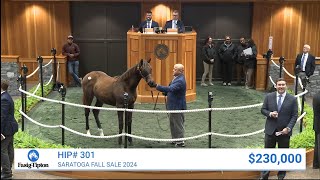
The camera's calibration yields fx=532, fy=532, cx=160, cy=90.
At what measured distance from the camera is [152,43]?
13.6 m

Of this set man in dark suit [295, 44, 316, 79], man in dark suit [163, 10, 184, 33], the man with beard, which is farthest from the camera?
the man with beard

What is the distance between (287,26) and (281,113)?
9.18m

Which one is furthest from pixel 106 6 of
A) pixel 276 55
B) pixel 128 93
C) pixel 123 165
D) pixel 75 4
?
pixel 123 165

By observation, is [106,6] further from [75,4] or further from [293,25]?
[293,25]

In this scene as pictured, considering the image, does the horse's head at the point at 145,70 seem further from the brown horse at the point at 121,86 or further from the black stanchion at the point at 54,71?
the black stanchion at the point at 54,71

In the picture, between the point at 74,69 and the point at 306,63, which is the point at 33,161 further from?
the point at 306,63

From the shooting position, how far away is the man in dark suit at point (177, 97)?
9.98 meters

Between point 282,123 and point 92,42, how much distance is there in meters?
9.99

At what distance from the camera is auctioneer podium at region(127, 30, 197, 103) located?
13555 millimetres

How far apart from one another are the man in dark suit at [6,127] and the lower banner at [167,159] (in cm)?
24

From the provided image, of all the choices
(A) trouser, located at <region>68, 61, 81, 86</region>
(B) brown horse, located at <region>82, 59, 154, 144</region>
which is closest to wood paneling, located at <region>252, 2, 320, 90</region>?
(A) trouser, located at <region>68, 61, 81, 86</region>

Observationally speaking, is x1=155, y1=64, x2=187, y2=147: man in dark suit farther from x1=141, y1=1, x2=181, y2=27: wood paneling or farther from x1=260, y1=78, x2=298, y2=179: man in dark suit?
x1=141, y1=1, x2=181, y2=27: wood paneling

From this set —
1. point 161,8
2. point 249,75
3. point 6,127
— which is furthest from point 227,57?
point 6,127

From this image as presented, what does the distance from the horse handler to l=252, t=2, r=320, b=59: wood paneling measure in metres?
Answer: 7.65
